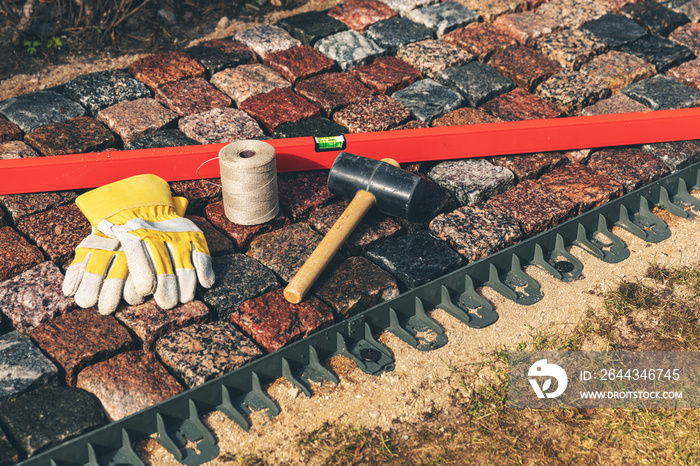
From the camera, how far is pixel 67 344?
391cm

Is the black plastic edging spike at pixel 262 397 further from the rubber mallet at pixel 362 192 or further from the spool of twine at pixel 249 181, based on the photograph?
the spool of twine at pixel 249 181

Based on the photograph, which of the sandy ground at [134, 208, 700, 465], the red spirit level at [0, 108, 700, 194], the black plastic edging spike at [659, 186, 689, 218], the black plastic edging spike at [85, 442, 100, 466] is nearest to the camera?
the black plastic edging spike at [85, 442, 100, 466]

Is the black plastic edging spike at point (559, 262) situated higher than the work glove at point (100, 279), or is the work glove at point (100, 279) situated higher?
the work glove at point (100, 279)

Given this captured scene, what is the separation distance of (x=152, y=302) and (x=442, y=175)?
89.1 inches

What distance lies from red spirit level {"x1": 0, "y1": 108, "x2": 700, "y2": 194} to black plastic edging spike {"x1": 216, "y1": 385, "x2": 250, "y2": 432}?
177cm

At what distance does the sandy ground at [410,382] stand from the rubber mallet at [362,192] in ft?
→ 2.12

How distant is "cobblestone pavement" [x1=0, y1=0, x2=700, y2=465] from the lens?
3.91 metres

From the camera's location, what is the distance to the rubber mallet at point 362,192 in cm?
440

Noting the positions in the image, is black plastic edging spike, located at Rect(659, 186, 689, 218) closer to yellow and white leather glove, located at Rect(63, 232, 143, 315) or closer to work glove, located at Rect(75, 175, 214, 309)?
work glove, located at Rect(75, 175, 214, 309)

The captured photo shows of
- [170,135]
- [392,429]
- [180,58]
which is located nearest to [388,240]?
[392,429]

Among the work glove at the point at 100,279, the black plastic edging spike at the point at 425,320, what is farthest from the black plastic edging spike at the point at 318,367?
the work glove at the point at 100,279

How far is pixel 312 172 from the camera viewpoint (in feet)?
17.2

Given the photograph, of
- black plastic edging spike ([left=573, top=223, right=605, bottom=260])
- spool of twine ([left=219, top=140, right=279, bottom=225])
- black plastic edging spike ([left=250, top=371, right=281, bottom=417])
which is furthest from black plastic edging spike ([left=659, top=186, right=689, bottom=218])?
black plastic edging spike ([left=250, top=371, right=281, bottom=417])

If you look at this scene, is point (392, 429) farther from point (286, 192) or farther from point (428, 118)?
point (428, 118)
